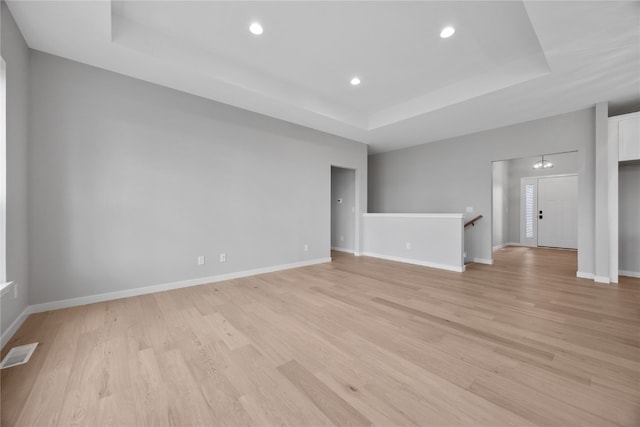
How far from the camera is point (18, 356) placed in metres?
1.80

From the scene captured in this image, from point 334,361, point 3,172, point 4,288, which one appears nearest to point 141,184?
point 3,172

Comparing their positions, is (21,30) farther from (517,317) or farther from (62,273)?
(517,317)

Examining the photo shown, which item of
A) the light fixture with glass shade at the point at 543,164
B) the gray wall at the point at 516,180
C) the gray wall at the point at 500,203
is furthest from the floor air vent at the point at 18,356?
the gray wall at the point at 516,180

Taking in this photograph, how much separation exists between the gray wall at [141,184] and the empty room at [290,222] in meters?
0.02

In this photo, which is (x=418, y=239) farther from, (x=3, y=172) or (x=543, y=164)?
(x=3, y=172)

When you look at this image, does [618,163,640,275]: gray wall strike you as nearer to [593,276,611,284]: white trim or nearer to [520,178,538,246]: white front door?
[593,276,611,284]: white trim

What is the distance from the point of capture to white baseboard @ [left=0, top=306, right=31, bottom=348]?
195 centimetres

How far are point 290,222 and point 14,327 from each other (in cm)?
338

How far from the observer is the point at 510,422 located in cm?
123

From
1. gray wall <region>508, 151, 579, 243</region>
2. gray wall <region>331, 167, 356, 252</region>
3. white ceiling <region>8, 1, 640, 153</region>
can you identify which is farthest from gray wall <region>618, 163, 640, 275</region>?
gray wall <region>331, 167, 356, 252</region>

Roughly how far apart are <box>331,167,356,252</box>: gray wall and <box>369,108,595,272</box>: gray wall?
1205mm

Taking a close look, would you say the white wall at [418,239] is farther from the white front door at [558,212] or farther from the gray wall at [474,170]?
the white front door at [558,212]

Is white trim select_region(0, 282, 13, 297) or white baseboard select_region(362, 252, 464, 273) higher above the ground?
white trim select_region(0, 282, 13, 297)

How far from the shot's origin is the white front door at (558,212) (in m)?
6.79
